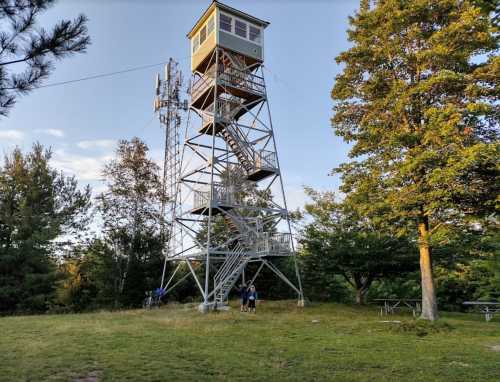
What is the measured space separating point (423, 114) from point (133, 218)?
58.6ft

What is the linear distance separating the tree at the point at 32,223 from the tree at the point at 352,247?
1491cm

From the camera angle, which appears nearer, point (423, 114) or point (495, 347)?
point (495, 347)

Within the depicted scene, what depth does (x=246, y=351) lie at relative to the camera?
8414 mm

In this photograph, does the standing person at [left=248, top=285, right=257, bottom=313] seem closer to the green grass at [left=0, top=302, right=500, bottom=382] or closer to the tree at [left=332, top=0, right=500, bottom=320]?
the green grass at [left=0, top=302, right=500, bottom=382]

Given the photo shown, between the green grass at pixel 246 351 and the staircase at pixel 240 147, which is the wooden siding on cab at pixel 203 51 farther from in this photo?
the green grass at pixel 246 351

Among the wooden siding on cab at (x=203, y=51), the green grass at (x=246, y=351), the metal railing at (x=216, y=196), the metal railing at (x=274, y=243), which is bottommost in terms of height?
the green grass at (x=246, y=351)

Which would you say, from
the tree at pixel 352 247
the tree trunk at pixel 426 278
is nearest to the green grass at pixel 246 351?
the tree trunk at pixel 426 278

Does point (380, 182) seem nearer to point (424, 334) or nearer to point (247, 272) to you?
point (424, 334)

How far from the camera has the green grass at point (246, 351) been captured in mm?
6449

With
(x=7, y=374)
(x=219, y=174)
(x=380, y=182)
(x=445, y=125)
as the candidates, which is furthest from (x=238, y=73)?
(x=7, y=374)

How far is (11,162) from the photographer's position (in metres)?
23.8

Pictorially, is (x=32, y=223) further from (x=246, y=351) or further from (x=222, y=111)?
(x=246, y=351)

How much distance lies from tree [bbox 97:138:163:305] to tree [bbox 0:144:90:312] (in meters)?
2.64

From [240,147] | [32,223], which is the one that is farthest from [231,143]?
[32,223]
